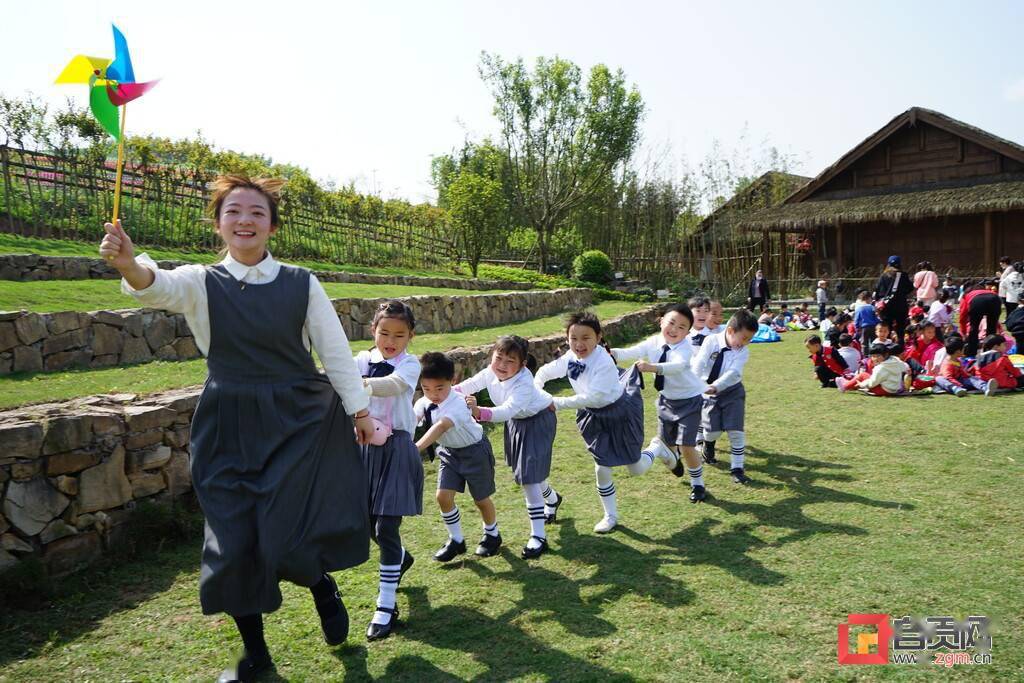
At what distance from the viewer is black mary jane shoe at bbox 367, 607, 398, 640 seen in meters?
3.46

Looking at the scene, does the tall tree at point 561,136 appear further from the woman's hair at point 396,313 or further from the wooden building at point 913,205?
the woman's hair at point 396,313

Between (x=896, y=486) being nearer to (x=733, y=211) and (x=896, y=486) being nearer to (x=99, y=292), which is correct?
(x=99, y=292)

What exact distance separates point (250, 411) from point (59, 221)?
12178mm

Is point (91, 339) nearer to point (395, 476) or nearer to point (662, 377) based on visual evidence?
point (395, 476)

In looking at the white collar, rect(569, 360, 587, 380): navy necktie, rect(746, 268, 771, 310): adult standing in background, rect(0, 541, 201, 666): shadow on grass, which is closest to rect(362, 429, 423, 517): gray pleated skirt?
the white collar

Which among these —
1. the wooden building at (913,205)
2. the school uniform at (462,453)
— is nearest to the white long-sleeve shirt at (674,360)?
the school uniform at (462,453)

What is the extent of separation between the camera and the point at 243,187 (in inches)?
121

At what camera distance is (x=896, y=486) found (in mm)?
5586

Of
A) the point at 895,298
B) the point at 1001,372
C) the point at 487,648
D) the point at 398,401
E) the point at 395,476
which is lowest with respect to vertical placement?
the point at 487,648

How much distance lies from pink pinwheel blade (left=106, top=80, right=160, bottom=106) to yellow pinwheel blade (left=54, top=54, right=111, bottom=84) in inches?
2.6

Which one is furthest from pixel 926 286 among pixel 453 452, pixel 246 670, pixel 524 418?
pixel 246 670

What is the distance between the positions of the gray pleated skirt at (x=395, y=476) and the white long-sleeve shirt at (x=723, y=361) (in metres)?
3.12

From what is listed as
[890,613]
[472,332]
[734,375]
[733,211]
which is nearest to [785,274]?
[733,211]

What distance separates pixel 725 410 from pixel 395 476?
3.39m
